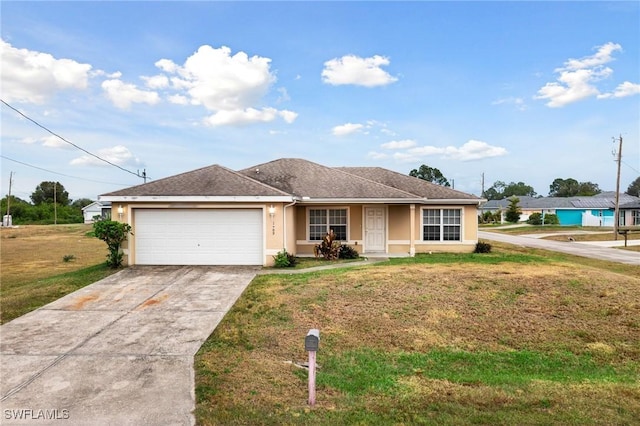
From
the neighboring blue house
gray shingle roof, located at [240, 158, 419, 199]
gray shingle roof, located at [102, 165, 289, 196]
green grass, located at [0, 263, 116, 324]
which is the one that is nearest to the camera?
green grass, located at [0, 263, 116, 324]

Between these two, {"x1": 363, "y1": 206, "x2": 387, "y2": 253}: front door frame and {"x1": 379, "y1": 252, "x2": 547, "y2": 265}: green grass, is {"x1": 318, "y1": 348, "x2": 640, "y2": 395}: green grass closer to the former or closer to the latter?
{"x1": 379, "y1": 252, "x2": 547, "y2": 265}: green grass

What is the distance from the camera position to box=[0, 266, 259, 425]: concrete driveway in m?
4.32

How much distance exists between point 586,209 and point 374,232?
45.5 meters

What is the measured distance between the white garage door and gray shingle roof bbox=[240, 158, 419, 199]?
3.18 m

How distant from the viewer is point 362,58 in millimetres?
20828

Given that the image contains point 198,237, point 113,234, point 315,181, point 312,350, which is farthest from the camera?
point 315,181

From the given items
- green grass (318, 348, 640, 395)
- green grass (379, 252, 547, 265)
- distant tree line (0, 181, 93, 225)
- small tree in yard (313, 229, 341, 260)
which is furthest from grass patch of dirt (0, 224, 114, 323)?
distant tree line (0, 181, 93, 225)

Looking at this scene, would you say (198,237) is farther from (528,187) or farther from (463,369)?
(528,187)

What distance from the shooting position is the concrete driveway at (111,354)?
4.32m

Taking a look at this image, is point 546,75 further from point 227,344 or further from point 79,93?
point 79,93

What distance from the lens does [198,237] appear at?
1392cm

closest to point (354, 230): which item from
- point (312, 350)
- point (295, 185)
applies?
point (295, 185)

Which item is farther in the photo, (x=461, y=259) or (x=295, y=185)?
(x=295, y=185)

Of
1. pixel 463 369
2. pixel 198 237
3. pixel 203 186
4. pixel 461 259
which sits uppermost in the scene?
pixel 203 186
